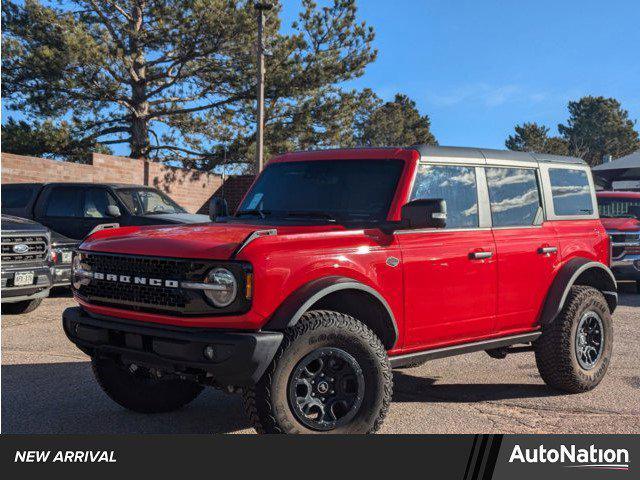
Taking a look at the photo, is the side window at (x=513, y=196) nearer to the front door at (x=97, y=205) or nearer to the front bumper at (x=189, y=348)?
the front bumper at (x=189, y=348)

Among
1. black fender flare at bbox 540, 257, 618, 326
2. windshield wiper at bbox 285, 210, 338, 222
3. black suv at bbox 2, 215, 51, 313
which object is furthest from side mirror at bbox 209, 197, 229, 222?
black suv at bbox 2, 215, 51, 313

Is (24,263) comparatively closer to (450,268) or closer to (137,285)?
(137,285)

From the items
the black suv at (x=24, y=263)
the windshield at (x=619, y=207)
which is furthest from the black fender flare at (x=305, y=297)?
the windshield at (x=619, y=207)

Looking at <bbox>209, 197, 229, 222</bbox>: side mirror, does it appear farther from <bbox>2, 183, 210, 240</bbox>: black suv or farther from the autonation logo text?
<bbox>2, 183, 210, 240</bbox>: black suv

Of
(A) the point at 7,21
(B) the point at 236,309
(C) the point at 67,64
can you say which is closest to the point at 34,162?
(C) the point at 67,64

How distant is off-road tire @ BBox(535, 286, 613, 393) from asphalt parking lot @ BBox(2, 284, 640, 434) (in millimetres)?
122

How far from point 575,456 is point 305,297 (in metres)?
1.67

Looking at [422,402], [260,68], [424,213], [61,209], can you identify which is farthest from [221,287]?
[260,68]

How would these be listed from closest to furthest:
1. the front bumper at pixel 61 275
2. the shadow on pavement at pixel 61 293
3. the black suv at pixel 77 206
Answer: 1. the front bumper at pixel 61 275
2. the shadow on pavement at pixel 61 293
3. the black suv at pixel 77 206

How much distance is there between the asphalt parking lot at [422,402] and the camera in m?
5.16

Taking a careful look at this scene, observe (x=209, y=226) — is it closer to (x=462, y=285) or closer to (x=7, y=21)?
(x=462, y=285)

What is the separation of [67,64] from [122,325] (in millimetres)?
22368

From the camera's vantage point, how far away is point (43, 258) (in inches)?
388

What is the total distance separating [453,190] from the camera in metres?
5.48
